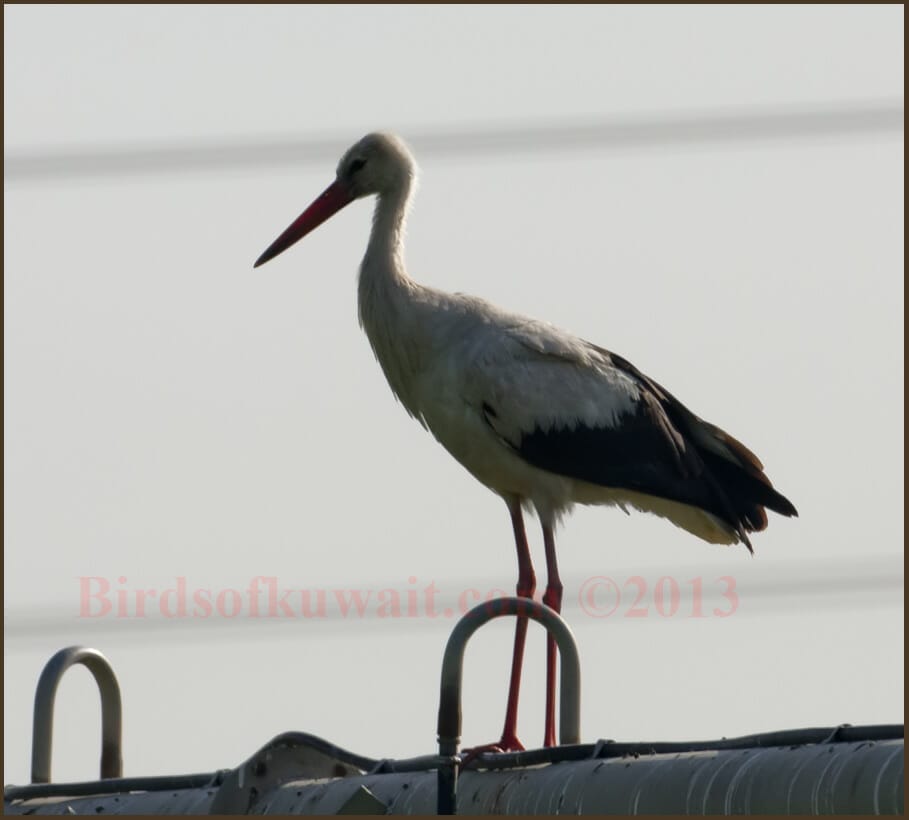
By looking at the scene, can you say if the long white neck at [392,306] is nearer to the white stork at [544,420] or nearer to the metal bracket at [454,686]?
the white stork at [544,420]

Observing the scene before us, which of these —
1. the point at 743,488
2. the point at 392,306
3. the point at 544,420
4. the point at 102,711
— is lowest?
the point at 102,711

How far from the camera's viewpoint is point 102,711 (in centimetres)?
709

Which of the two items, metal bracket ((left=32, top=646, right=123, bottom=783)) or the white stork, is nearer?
metal bracket ((left=32, top=646, right=123, bottom=783))

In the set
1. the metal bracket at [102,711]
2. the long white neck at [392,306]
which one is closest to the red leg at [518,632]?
the long white neck at [392,306]

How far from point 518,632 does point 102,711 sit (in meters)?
2.13

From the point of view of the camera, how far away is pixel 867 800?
167 inches

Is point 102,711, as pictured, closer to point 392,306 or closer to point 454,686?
point 454,686

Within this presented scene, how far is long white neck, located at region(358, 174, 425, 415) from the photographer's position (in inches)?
355

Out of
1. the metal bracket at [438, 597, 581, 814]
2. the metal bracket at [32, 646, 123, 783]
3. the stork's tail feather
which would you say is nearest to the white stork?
the stork's tail feather

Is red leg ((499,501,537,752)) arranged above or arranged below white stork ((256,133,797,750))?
below

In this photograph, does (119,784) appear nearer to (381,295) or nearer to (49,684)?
(49,684)

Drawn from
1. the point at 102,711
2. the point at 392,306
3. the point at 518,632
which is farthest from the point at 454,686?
the point at 392,306

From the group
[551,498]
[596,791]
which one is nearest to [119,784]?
[596,791]

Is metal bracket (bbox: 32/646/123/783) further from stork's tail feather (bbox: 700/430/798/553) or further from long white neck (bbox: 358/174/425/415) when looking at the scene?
stork's tail feather (bbox: 700/430/798/553)
